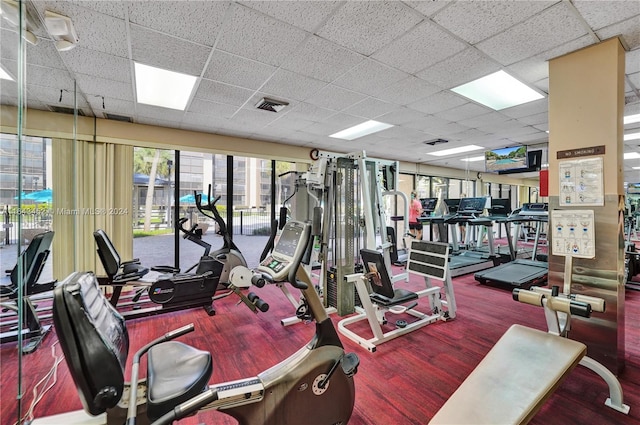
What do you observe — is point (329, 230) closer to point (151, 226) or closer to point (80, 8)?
point (80, 8)

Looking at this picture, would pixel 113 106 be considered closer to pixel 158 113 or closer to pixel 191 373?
pixel 158 113

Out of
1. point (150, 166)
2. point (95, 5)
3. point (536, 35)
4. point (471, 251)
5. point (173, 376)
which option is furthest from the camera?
point (471, 251)

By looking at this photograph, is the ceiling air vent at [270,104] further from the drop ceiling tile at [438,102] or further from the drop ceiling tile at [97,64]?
the drop ceiling tile at [438,102]

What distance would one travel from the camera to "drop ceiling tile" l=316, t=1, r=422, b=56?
6.69ft

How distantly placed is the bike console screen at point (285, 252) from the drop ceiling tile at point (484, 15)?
184 centimetres

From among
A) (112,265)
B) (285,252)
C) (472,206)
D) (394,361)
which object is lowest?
(394,361)

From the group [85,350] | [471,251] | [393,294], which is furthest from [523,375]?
[471,251]

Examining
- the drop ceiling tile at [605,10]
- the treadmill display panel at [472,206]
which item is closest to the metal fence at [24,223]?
the drop ceiling tile at [605,10]

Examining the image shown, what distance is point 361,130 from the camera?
5234 millimetres

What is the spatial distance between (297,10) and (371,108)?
A: 2.17 meters

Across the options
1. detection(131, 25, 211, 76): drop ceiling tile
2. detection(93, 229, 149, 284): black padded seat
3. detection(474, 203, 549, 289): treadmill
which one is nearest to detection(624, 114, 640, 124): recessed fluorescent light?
detection(474, 203, 549, 289): treadmill

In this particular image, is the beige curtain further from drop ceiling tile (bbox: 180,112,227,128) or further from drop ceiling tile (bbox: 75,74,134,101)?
drop ceiling tile (bbox: 75,74,134,101)

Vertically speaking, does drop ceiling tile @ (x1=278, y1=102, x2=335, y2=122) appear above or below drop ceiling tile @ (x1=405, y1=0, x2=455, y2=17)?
above

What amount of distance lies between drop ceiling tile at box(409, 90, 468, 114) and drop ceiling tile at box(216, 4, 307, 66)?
1.96 metres
